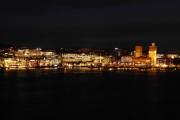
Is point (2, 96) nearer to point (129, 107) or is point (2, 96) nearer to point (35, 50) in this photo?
point (129, 107)

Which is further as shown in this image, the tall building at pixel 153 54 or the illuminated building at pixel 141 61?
the tall building at pixel 153 54

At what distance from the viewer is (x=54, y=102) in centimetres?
1602

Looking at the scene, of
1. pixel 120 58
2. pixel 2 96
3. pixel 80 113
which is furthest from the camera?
pixel 120 58

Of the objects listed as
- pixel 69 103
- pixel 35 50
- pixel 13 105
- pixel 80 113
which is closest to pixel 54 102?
pixel 69 103

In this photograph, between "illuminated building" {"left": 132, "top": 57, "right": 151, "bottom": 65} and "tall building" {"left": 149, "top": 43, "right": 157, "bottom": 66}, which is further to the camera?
"tall building" {"left": 149, "top": 43, "right": 157, "bottom": 66}

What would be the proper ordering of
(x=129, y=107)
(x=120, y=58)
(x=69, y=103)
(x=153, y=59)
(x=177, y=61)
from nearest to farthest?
(x=129, y=107) → (x=69, y=103) → (x=177, y=61) → (x=153, y=59) → (x=120, y=58)

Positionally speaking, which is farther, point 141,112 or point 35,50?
point 35,50

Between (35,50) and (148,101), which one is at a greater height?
(35,50)

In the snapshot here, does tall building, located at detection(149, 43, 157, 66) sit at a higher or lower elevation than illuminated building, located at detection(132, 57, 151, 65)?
higher

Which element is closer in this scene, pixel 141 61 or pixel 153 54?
pixel 141 61

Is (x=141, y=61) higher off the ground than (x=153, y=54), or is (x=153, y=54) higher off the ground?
(x=153, y=54)

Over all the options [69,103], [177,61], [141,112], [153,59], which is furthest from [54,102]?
[153,59]

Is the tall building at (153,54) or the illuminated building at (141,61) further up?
the tall building at (153,54)

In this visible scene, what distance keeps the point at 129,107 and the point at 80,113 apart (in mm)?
2617
